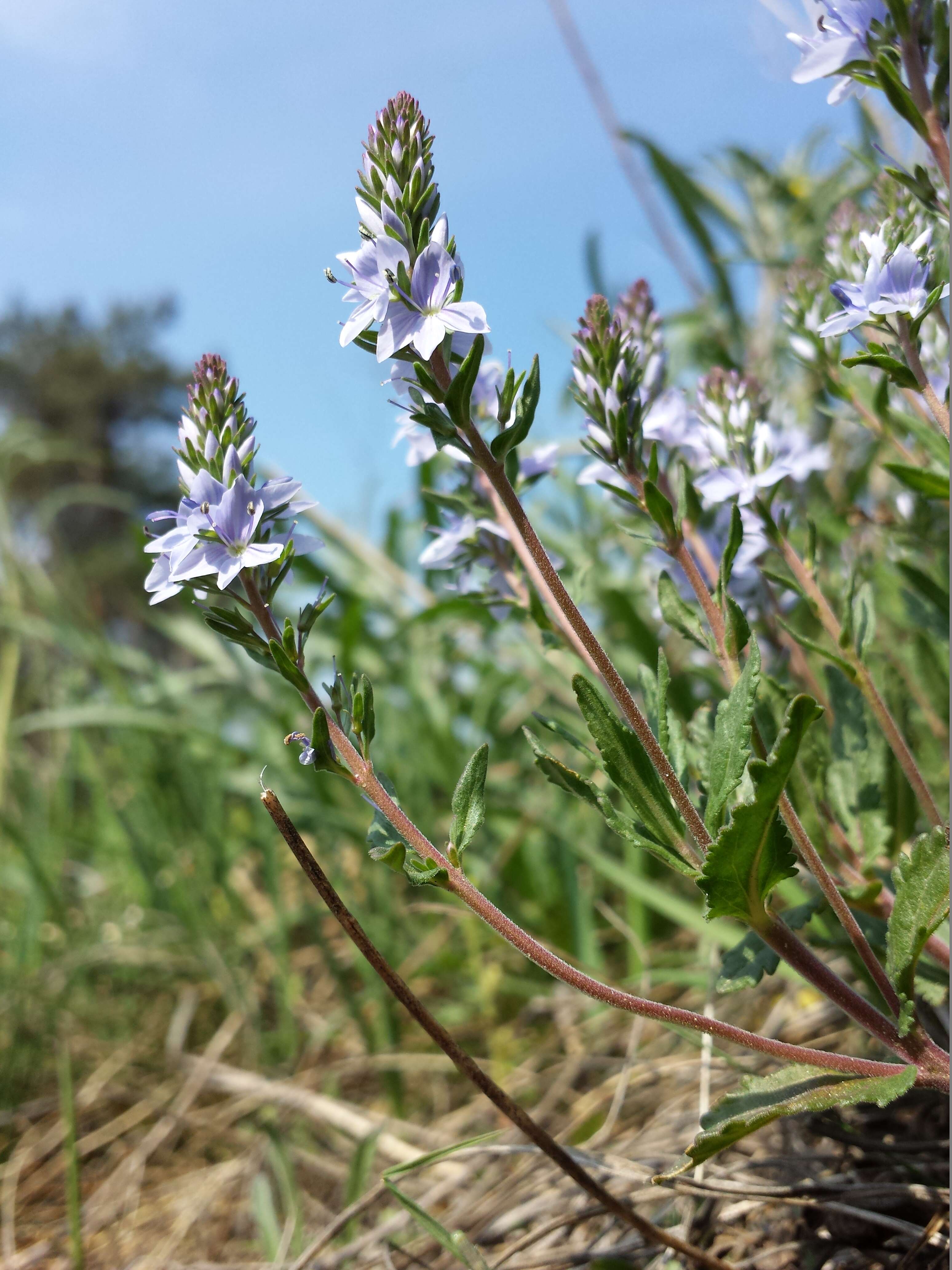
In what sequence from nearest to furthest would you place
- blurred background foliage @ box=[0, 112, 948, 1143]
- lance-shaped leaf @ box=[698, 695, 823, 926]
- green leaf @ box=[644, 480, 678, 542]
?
lance-shaped leaf @ box=[698, 695, 823, 926], green leaf @ box=[644, 480, 678, 542], blurred background foliage @ box=[0, 112, 948, 1143]

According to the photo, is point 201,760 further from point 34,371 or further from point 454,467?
point 34,371

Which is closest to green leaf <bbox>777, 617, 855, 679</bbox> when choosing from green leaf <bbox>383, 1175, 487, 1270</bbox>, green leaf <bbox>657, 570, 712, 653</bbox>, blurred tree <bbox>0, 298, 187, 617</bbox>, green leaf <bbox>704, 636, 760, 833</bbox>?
green leaf <bbox>657, 570, 712, 653</bbox>

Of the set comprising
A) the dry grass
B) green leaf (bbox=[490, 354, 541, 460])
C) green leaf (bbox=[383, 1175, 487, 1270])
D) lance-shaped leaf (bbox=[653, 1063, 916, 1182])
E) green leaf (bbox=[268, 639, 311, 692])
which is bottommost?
the dry grass

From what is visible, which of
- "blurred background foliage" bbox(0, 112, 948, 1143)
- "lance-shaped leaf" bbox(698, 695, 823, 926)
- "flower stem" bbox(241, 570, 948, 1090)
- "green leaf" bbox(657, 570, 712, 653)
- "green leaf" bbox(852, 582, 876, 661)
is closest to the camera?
"lance-shaped leaf" bbox(698, 695, 823, 926)

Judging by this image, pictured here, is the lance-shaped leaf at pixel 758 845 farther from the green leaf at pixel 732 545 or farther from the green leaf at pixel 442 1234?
the green leaf at pixel 442 1234

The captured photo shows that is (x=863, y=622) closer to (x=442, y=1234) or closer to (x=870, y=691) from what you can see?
(x=870, y=691)

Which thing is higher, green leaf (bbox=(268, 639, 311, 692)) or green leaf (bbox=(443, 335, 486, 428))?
green leaf (bbox=(443, 335, 486, 428))

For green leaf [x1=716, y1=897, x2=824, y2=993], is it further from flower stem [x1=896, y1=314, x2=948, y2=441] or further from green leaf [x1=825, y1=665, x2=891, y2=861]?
flower stem [x1=896, y1=314, x2=948, y2=441]

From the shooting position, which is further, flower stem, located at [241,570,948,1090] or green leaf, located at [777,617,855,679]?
green leaf, located at [777,617,855,679]
